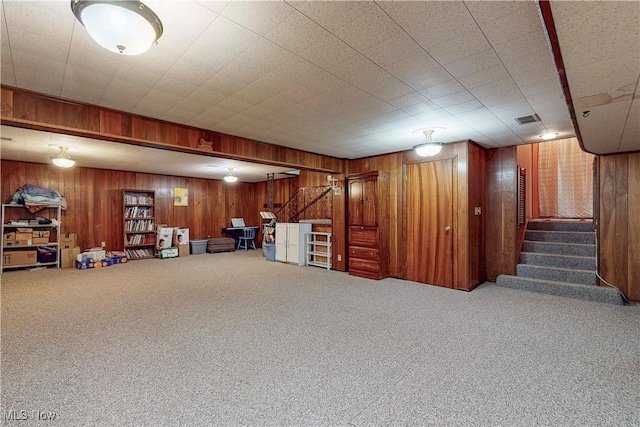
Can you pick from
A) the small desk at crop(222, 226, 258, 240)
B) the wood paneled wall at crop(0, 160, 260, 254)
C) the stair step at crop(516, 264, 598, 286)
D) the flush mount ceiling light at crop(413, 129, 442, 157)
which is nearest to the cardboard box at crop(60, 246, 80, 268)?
the wood paneled wall at crop(0, 160, 260, 254)

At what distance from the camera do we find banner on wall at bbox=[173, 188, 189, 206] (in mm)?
9305

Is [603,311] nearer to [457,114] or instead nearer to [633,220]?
[633,220]

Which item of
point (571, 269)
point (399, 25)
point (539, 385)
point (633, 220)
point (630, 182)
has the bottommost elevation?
point (539, 385)

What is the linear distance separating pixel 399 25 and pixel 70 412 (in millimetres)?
3221

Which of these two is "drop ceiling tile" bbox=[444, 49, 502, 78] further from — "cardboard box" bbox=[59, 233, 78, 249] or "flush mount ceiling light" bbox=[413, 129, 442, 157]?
"cardboard box" bbox=[59, 233, 78, 249]

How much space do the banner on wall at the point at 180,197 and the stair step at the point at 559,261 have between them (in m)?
9.20

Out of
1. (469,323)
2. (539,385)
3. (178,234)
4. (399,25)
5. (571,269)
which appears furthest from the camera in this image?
(178,234)

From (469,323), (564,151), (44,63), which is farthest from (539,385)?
(564,151)

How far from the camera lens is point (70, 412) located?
1.86 metres

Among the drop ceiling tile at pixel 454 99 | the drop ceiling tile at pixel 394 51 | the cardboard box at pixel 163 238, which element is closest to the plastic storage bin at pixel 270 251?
the cardboard box at pixel 163 238

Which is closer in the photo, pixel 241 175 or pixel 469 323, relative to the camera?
pixel 469 323

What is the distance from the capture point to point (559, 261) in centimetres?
501

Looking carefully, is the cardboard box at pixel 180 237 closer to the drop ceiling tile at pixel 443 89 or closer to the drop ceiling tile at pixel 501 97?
the drop ceiling tile at pixel 443 89

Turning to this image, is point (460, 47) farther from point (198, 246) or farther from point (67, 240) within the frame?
point (198, 246)
